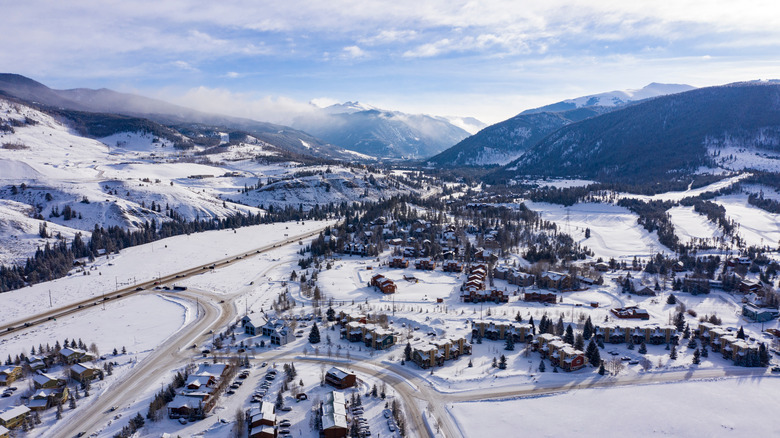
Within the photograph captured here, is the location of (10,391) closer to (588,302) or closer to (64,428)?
(64,428)

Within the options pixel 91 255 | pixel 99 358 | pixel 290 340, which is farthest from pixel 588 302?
pixel 91 255

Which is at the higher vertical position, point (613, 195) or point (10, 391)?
point (613, 195)

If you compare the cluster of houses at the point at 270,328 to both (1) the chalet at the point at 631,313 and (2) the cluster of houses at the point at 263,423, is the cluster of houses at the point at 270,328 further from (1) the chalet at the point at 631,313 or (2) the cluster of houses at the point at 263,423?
(1) the chalet at the point at 631,313

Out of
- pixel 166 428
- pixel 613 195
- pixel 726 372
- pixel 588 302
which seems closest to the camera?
pixel 166 428

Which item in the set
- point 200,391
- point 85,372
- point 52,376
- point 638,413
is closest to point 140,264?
point 52,376

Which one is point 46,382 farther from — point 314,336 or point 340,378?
point 340,378

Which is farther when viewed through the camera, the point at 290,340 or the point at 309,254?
the point at 309,254

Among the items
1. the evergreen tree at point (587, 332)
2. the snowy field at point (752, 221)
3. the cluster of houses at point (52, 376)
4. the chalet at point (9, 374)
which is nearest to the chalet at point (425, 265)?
the evergreen tree at point (587, 332)
